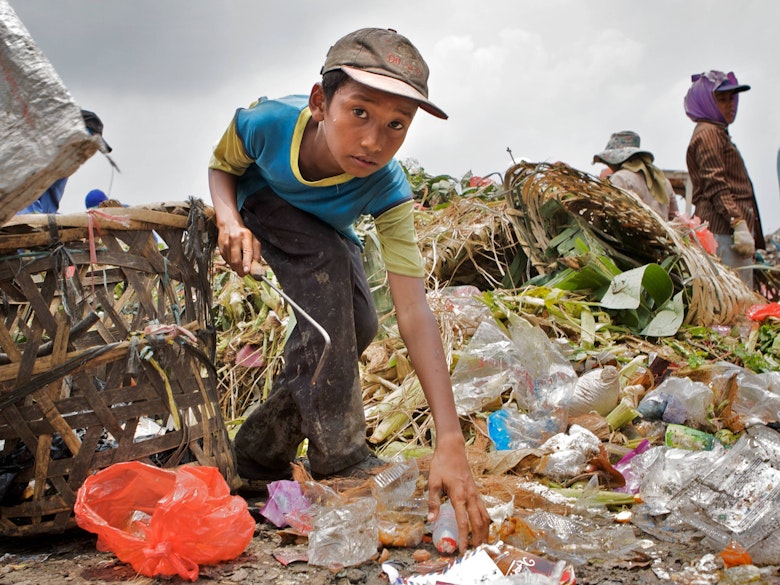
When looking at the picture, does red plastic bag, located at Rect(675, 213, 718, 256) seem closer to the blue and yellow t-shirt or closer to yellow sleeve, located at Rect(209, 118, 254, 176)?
the blue and yellow t-shirt

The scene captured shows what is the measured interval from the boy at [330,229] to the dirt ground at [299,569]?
Result: 15.8 inches

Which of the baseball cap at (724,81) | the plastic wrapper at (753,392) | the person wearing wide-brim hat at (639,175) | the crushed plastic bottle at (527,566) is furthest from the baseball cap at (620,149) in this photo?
the crushed plastic bottle at (527,566)

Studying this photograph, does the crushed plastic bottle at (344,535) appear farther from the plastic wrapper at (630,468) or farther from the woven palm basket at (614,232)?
the woven palm basket at (614,232)

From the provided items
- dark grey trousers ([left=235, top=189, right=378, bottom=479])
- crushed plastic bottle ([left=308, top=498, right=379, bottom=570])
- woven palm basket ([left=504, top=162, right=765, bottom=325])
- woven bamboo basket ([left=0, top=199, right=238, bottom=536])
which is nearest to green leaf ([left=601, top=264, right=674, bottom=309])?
woven palm basket ([left=504, top=162, right=765, bottom=325])

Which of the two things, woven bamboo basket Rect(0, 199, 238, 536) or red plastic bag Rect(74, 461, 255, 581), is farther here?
woven bamboo basket Rect(0, 199, 238, 536)

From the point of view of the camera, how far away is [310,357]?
2199 mm

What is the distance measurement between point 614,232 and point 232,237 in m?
3.00

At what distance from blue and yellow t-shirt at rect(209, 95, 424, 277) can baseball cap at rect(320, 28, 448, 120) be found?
0.96 ft

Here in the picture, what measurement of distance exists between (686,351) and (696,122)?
2.68 metres

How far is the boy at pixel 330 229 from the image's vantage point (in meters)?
1.82

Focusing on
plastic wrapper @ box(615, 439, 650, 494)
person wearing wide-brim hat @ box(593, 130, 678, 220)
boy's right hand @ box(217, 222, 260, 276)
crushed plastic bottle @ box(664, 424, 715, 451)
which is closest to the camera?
boy's right hand @ box(217, 222, 260, 276)

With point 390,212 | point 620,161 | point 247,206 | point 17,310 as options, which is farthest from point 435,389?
point 620,161

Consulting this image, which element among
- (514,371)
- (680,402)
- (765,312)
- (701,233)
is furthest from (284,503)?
(701,233)

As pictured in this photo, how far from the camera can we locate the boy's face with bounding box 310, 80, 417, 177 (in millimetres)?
1771
